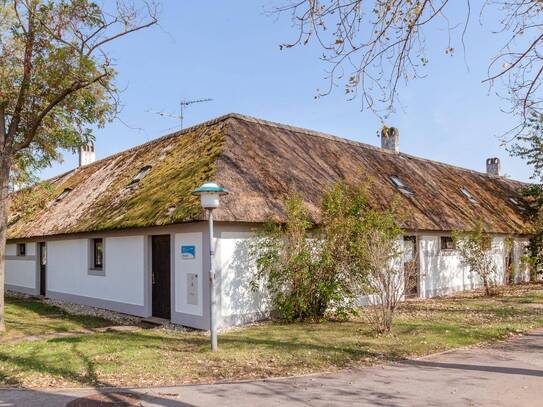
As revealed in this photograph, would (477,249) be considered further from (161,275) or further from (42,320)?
(42,320)

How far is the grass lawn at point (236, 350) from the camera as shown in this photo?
24.6 ft

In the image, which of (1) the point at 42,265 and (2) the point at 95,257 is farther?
(1) the point at 42,265

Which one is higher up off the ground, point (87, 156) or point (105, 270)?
point (87, 156)

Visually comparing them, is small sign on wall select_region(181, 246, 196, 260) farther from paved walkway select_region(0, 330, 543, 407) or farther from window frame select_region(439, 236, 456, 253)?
window frame select_region(439, 236, 456, 253)

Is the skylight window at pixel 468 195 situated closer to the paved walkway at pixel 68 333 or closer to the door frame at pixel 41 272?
the paved walkway at pixel 68 333

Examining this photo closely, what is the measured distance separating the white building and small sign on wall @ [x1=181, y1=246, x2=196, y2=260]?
0.08ft

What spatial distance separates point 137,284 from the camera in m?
13.9

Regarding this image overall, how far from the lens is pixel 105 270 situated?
15398 mm

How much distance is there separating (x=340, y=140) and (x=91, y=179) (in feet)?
32.5

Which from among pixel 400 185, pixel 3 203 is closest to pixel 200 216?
pixel 3 203

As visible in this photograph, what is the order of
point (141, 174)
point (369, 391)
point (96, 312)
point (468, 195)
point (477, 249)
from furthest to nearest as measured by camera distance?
point (468, 195)
point (477, 249)
point (141, 174)
point (96, 312)
point (369, 391)

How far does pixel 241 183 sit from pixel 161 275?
3213 mm

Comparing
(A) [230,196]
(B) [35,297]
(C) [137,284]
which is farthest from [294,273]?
(B) [35,297]

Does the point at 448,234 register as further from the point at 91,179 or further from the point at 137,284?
the point at 91,179
